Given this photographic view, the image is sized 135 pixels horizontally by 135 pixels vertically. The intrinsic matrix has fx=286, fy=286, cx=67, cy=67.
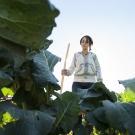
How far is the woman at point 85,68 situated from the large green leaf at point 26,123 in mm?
2326

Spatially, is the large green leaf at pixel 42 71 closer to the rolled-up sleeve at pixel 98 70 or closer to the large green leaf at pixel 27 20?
the large green leaf at pixel 27 20

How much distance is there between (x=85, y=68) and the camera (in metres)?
3.21

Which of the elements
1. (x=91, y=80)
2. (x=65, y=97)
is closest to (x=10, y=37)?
(x=65, y=97)

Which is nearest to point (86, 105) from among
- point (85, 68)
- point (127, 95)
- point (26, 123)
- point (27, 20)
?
point (127, 95)

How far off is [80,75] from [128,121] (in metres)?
2.32

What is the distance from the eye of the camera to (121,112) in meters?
0.91

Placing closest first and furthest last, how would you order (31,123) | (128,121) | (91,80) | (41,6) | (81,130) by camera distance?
1. (41,6)
2. (31,123)
3. (128,121)
4. (81,130)
5. (91,80)

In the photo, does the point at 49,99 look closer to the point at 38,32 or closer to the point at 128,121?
the point at 128,121

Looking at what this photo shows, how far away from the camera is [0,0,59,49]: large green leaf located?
0.53m

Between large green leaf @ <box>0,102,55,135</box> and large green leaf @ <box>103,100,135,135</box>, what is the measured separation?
0.64 ft

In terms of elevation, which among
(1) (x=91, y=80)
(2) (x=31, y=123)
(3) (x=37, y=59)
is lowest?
(2) (x=31, y=123)

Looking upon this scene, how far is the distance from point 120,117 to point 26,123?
0.30m

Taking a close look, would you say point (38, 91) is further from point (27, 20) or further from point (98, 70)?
point (98, 70)

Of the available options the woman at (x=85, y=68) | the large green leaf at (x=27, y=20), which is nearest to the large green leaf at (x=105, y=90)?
the large green leaf at (x=27, y=20)
